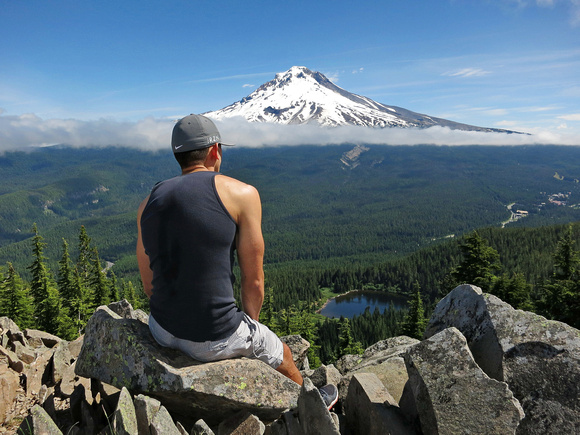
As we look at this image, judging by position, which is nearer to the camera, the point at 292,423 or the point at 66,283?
the point at 292,423

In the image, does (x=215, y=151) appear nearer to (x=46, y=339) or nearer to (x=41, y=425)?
(x=41, y=425)

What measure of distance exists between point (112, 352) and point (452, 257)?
171 m

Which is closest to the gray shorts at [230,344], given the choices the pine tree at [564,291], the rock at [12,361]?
the rock at [12,361]

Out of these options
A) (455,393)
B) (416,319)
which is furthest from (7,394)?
(416,319)

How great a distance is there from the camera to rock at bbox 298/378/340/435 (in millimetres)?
4211

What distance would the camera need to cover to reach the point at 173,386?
4.65m

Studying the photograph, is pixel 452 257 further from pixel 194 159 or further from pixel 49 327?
pixel 194 159

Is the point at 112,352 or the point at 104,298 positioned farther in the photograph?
the point at 104,298

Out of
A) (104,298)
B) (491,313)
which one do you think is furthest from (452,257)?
(491,313)

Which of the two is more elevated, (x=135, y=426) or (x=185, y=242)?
(x=185, y=242)

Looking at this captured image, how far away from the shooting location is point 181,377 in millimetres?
4605

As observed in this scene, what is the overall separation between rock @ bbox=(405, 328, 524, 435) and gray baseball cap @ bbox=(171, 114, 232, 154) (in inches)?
161

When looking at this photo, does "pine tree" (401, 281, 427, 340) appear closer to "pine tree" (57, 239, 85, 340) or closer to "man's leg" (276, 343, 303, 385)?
"man's leg" (276, 343, 303, 385)

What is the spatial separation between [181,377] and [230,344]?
73cm
